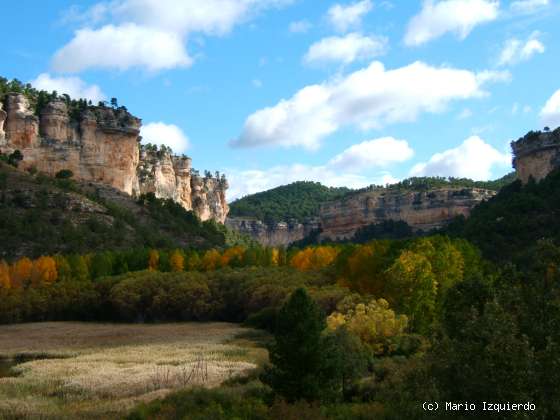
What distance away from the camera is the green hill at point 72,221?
91.2 m

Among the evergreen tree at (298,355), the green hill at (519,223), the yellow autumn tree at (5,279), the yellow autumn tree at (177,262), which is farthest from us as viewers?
the yellow autumn tree at (177,262)

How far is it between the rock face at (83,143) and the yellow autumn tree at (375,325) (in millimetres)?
87060

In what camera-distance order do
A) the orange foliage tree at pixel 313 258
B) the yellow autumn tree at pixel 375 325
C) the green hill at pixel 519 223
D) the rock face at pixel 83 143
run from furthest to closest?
the rock face at pixel 83 143, the orange foliage tree at pixel 313 258, the green hill at pixel 519 223, the yellow autumn tree at pixel 375 325

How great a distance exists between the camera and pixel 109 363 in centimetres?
4275

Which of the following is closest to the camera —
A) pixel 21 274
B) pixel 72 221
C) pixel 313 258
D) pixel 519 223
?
pixel 21 274

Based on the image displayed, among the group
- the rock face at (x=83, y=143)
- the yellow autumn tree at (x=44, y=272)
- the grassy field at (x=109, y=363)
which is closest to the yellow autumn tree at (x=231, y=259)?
the yellow autumn tree at (x=44, y=272)

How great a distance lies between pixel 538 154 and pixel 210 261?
6313 centimetres

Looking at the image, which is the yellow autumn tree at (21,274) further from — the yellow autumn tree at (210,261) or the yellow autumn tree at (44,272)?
the yellow autumn tree at (210,261)

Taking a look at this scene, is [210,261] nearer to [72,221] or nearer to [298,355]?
[72,221]

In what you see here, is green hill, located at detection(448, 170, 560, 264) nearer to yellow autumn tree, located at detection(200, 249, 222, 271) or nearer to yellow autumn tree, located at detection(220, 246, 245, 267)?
yellow autumn tree, located at detection(220, 246, 245, 267)

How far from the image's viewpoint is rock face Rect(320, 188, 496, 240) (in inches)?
6048

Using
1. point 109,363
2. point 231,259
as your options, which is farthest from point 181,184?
point 109,363

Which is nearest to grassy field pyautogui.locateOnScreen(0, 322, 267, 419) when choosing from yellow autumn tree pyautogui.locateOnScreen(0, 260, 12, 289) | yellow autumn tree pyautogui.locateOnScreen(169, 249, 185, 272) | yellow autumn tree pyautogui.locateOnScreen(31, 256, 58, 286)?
yellow autumn tree pyautogui.locateOnScreen(0, 260, 12, 289)

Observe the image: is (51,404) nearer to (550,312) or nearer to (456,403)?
(456,403)
